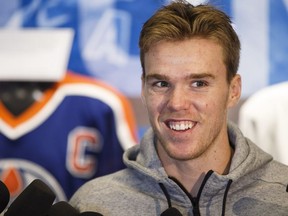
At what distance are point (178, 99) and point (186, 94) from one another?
0.02m

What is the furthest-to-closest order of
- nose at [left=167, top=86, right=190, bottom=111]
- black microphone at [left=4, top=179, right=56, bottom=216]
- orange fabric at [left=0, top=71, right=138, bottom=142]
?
1. orange fabric at [left=0, top=71, right=138, bottom=142]
2. nose at [left=167, top=86, right=190, bottom=111]
3. black microphone at [left=4, top=179, right=56, bottom=216]

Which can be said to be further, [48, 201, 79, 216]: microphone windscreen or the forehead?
the forehead

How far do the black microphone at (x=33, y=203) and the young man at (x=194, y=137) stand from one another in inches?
12.1

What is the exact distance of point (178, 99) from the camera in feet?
3.39

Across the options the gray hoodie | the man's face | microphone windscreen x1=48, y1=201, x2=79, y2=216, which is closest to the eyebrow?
the man's face

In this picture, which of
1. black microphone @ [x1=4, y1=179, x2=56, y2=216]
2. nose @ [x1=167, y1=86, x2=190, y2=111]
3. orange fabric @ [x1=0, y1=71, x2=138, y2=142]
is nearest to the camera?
black microphone @ [x1=4, y1=179, x2=56, y2=216]

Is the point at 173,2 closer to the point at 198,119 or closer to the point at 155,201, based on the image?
the point at 198,119

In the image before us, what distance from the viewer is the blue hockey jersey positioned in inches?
55.2

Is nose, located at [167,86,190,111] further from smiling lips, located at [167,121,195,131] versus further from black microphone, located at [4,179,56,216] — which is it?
black microphone, located at [4,179,56,216]

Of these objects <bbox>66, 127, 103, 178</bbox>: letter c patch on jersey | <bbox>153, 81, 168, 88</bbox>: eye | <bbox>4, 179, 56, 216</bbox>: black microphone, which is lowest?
<bbox>66, 127, 103, 178</bbox>: letter c patch on jersey

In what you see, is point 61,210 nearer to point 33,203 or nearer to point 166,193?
point 33,203

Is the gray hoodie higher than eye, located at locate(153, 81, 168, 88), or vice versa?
eye, located at locate(153, 81, 168, 88)

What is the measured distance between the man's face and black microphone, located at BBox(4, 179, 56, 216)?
331mm

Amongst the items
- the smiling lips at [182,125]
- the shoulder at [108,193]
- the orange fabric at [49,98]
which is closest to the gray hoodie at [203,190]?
the shoulder at [108,193]
